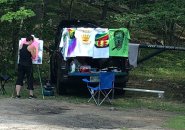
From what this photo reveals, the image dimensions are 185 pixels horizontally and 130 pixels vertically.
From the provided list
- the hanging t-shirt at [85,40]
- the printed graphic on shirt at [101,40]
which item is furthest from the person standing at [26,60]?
the printed graphic on shirt at [101,40]

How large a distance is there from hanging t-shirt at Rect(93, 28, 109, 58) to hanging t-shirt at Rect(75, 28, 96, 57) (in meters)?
0.14

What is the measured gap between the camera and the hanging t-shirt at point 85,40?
14.1 meters

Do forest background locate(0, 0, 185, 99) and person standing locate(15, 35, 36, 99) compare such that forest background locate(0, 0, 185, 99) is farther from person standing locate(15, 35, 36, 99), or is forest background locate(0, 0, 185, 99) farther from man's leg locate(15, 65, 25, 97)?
man's leg locate(15, 65, 25, 97)

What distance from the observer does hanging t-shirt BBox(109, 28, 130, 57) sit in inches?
567

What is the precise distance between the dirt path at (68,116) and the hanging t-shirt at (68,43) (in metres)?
1.68

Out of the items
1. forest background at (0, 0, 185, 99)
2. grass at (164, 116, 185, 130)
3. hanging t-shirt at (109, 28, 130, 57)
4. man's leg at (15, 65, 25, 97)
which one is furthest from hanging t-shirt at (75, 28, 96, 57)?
grass at (164, 116, 185, 130)

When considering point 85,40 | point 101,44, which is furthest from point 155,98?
point 85,40

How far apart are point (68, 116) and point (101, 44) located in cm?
424

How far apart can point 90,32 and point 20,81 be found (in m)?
2.61

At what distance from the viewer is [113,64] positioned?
14.7 meters

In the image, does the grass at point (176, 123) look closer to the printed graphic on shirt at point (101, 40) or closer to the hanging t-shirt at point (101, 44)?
the hanging t-shirt at point (101, 44)

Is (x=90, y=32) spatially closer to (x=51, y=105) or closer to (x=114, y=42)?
(x=114, y=42)

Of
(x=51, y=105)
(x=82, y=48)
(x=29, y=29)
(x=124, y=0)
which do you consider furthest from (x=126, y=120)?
(x=124, y=0)

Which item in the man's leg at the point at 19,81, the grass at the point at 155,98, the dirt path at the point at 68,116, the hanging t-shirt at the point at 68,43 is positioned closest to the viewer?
the dirt path at the point at 68,116
